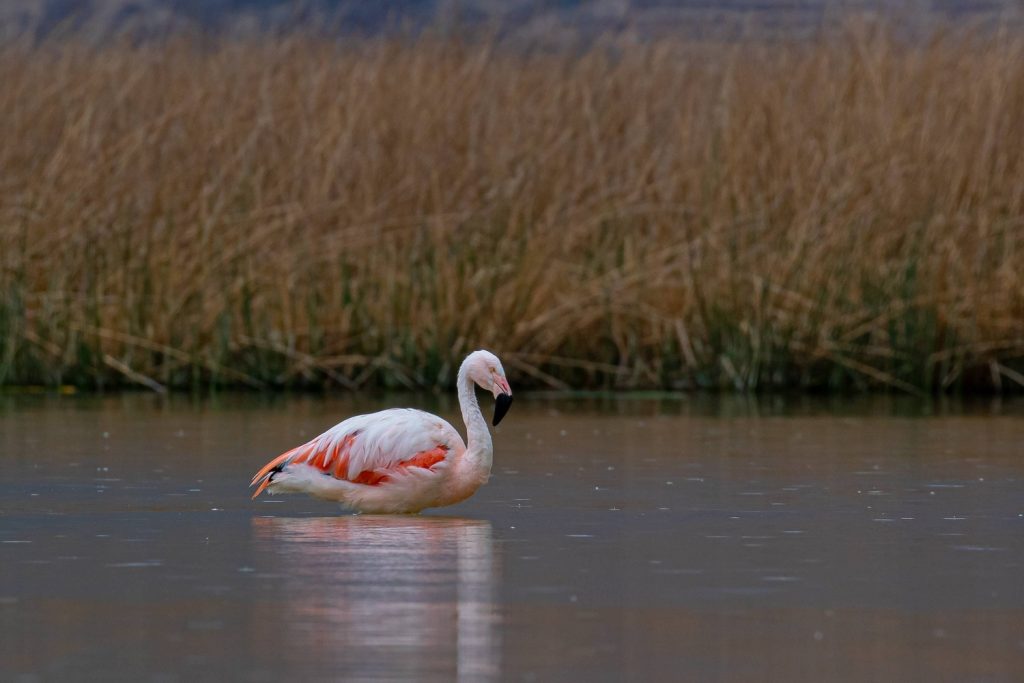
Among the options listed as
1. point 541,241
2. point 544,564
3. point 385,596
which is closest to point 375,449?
point 544,564

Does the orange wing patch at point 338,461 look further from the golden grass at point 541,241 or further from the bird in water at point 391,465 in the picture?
the golden grass at point 541,241

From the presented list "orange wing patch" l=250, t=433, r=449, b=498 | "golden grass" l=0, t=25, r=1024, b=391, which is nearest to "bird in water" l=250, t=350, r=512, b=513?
"orange wing patch" l=250, t=433, r=449, b=498

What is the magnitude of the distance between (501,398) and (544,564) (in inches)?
53.4

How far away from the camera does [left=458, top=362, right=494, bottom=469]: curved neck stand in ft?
21.4

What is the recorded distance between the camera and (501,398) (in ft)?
22.0

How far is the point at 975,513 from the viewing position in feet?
21.3

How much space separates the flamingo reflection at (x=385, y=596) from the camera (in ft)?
13.5

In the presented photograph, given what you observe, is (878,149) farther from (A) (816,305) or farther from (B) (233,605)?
(B) (233,605)

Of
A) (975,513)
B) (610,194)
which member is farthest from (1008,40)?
(975,513)

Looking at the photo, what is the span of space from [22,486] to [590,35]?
33.5ft

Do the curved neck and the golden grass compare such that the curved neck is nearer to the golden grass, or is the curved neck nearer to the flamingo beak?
the flamingo beak

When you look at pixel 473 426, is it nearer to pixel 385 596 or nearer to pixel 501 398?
pixel 501 398

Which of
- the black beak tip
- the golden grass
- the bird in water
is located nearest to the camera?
the bird in water

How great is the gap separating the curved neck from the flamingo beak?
54 millimetres
